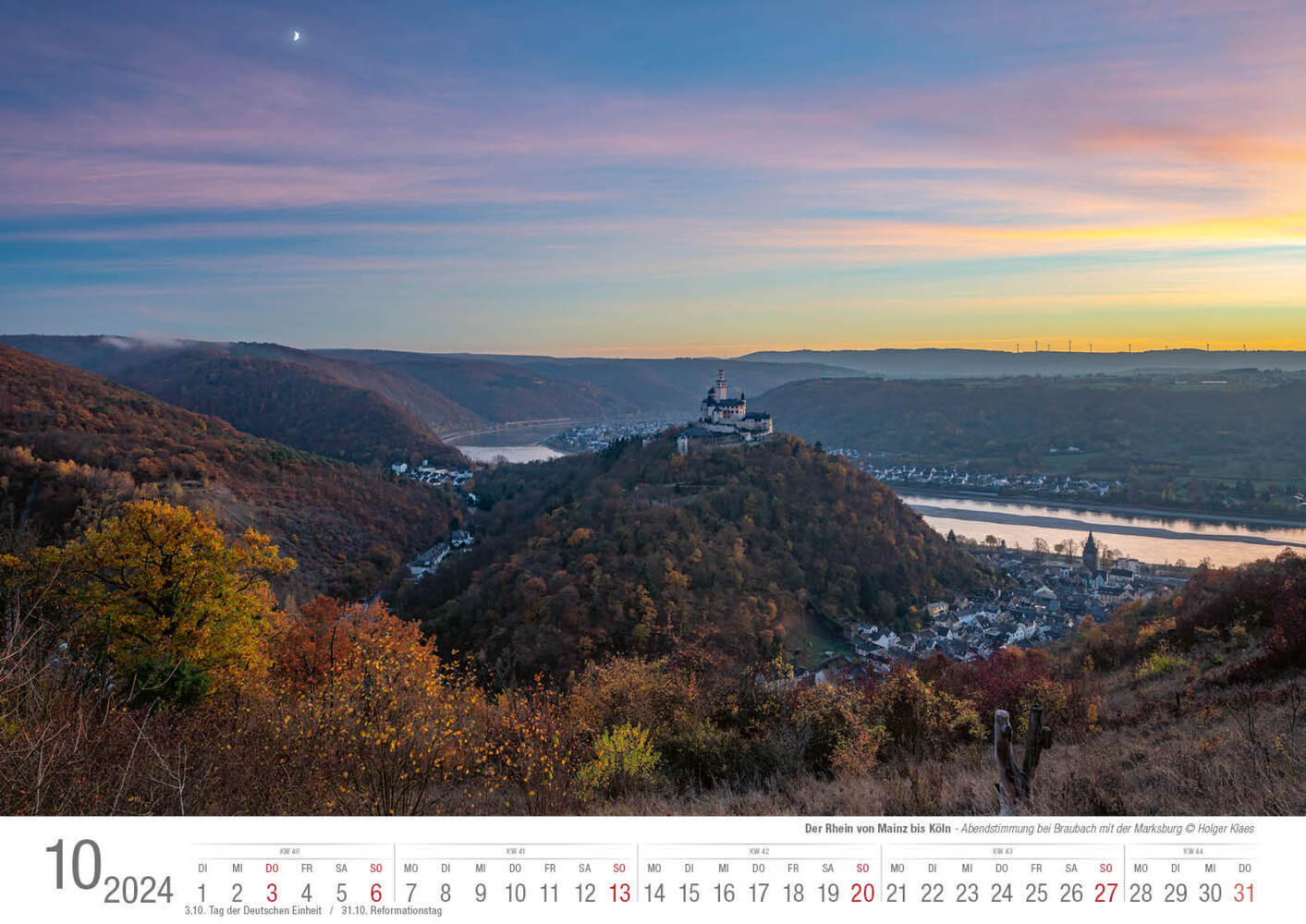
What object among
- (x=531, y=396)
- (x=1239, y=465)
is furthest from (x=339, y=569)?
(x=531, y=396)

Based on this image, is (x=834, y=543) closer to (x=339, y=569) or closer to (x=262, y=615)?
(x=339, y=569)

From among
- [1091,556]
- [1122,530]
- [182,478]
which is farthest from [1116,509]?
[182,478]

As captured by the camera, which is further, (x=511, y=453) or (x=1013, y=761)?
(x=511, y=453)

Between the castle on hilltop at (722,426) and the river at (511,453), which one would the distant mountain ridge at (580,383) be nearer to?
the river at (511,453)

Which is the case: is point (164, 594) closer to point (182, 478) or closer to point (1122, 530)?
point (182, 478)

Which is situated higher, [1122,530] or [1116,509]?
[1116,509]

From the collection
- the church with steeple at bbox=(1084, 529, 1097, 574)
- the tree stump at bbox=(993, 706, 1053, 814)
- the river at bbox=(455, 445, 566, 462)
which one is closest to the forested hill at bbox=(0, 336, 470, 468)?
the river at bbox=(455, 445, 566, 462)
